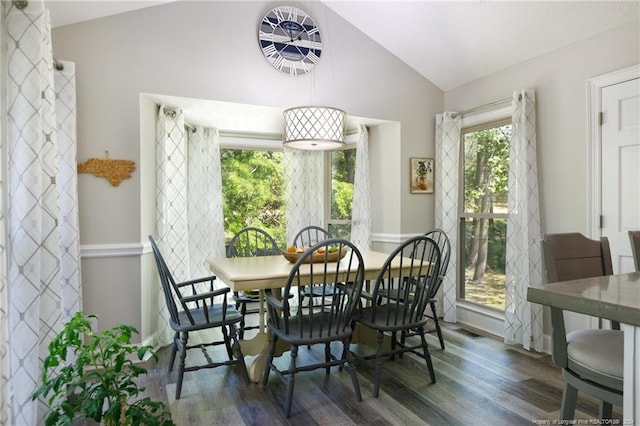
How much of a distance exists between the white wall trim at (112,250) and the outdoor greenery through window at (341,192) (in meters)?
2.24

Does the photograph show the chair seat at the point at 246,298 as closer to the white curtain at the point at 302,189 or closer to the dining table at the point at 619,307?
the white curtain at the point at 302,189

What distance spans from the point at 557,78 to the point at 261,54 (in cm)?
234

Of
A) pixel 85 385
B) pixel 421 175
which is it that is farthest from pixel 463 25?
pixel 85 385

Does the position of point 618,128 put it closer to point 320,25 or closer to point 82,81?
point 320,25

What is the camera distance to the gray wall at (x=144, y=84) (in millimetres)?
2773

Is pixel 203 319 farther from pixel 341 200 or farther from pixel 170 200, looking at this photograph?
pixel 341 200

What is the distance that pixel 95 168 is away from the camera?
2766 millimetres

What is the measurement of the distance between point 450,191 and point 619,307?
2.89 metres

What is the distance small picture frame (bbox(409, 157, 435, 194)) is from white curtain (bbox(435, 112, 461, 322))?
18 centimetres

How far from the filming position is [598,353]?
1.28 metres

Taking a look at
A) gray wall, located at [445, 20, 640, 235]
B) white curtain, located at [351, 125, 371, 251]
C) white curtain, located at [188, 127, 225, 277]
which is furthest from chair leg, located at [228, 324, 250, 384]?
gray wall, located at [445, 20, 640, 235]

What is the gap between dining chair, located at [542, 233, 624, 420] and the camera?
1.23 m

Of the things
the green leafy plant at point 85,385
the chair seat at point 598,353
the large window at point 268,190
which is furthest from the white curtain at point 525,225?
the green leafy plant at point 85,385

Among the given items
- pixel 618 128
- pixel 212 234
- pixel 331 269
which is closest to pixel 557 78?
pixel 618 128
